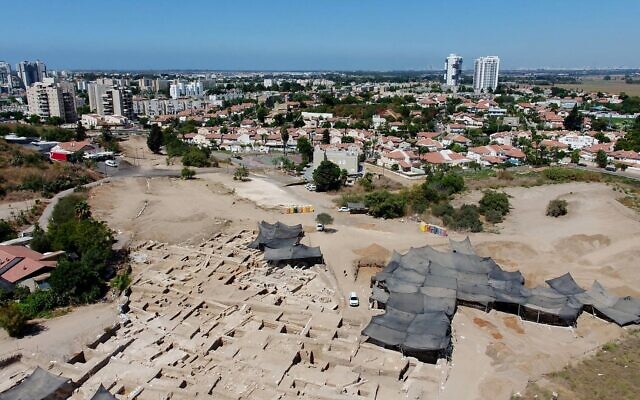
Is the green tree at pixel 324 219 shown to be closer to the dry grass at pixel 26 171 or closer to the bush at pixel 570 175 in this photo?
the dry grass at pixel 26 171

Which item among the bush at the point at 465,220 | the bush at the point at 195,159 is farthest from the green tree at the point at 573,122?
the bush at the point at 195,159

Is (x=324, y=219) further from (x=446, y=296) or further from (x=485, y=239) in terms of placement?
(x=446, y=296)

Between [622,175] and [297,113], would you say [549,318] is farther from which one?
[297,113]

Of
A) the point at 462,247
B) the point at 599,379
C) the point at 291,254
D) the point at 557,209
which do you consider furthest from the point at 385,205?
the point at 599,379

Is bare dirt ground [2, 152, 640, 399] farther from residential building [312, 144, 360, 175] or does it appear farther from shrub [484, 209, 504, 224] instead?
residential building [312, 144, 360, 175]

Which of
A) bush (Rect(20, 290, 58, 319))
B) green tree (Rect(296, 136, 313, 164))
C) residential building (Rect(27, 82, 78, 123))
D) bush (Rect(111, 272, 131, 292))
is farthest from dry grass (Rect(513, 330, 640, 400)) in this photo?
residential building (Rect(27, 82, 78, 123))

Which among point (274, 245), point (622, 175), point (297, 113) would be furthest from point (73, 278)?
point (297, 113)
